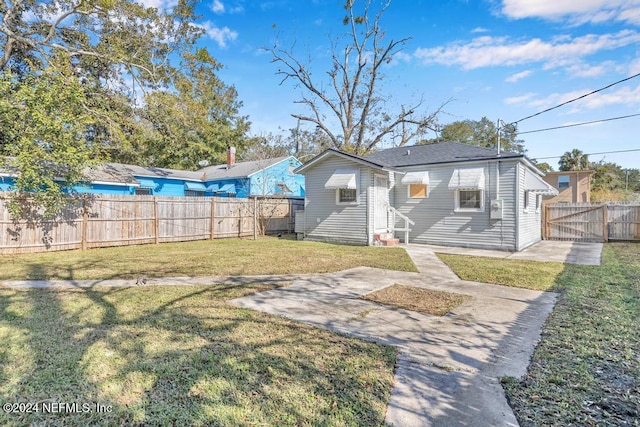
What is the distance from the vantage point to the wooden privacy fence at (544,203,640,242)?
1434cm

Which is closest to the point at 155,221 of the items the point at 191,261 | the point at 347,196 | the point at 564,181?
the point at 191,261

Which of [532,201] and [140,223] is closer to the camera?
[140,223]

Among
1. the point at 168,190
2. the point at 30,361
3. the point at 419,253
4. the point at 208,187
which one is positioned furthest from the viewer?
the point at 208,187

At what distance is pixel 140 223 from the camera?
12.9 meters

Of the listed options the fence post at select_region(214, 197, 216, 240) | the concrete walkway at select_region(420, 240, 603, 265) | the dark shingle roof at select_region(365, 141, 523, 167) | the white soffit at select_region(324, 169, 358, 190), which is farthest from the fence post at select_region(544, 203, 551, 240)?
the fence post at select_region(214, 197, 216, 240)

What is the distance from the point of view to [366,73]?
1033 inches

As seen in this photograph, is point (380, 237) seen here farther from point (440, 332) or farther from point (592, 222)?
point (592, 222)

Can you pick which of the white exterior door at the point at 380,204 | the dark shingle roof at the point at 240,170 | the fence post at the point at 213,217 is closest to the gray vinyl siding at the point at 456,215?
the white exterior door at the point at 380,204

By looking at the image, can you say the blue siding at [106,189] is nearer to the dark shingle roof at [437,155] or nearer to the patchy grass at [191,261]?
the patchy grass at [191,261]

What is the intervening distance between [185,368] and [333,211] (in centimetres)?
1129

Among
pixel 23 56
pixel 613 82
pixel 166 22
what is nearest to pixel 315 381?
pixel 613 82

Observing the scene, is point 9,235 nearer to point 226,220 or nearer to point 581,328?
point 226,220

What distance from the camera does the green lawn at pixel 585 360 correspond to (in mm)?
2520

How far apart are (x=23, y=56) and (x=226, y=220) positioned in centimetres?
1266
